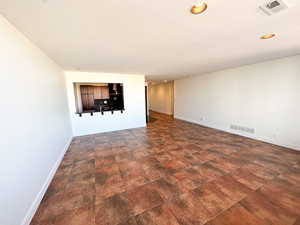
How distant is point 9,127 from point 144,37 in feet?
6.57

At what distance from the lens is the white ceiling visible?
3.90 ft

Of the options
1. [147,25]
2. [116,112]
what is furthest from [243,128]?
[116,112]

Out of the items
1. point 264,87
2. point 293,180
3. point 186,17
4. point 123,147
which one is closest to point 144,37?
point 186,17

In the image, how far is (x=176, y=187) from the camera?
1.85 meters

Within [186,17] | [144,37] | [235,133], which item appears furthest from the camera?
[235,133]

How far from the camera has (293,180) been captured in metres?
1.95

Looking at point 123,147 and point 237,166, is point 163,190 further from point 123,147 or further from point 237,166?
point 123,147

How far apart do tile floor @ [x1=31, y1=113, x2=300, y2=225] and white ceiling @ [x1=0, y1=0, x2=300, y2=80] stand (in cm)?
232

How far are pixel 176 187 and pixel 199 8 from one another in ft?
7.72

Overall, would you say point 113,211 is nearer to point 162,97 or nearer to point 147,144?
point 147,144

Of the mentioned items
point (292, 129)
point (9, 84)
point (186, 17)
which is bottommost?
point (292, 129)

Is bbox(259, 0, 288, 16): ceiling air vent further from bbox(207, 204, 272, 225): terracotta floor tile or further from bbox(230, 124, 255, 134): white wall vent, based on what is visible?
bbox(230, 124, 255, 134): white wall vent

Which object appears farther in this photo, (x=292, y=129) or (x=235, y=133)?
(x=235, y=133)

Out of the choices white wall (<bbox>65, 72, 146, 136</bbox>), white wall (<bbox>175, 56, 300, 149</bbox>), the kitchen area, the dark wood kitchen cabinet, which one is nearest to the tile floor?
white wall (<bbox>175, 56, 300, 149</bbox>)
